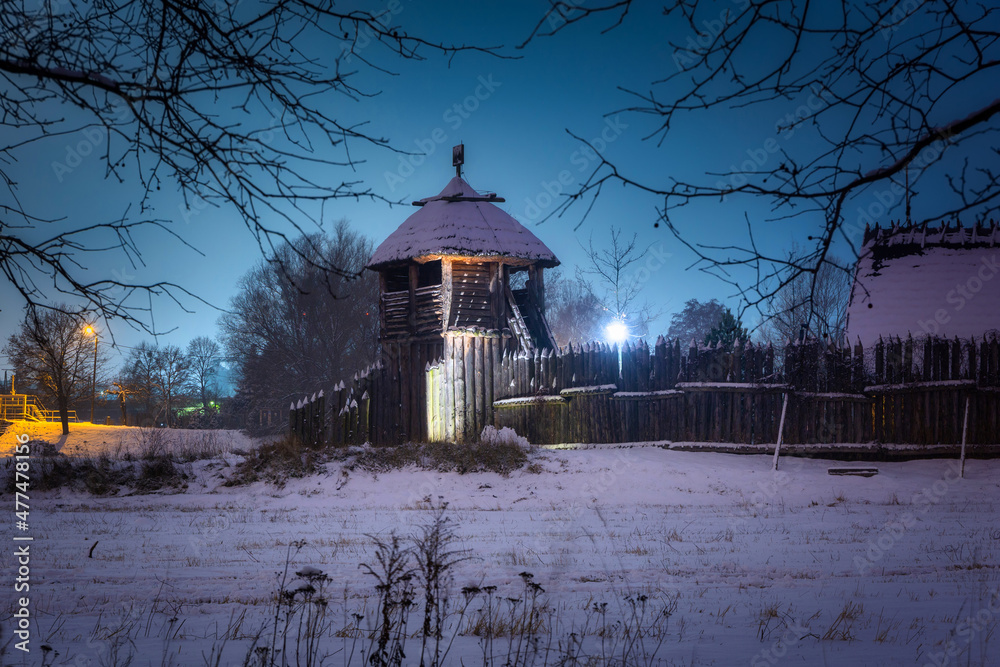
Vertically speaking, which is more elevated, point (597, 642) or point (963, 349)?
point (963, 349)

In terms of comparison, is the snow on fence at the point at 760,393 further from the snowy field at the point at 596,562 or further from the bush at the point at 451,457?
the bush at the point at 451,457

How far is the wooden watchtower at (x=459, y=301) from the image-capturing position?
1709 cm

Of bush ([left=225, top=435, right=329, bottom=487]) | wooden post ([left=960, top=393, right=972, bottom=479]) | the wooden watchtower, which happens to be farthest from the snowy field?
the wooden watchtower

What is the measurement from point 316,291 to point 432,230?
16.5 metres

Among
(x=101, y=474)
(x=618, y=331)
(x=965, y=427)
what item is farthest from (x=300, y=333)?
(x=965, y=427)

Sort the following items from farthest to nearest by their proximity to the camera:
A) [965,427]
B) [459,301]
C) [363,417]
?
[459,301] < [363,417] < [965,427]

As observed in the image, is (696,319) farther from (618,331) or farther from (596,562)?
(596,562)

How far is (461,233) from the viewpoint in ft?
62.0

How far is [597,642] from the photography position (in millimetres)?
3855

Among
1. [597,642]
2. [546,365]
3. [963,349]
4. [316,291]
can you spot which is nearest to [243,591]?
[597,642]

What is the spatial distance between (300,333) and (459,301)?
1761 centimetres

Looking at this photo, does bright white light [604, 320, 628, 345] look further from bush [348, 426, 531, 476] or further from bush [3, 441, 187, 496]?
bush [3, 441, 187, 496]

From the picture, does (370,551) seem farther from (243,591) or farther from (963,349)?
(963,349)

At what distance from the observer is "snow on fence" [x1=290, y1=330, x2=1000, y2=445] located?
501 inches
